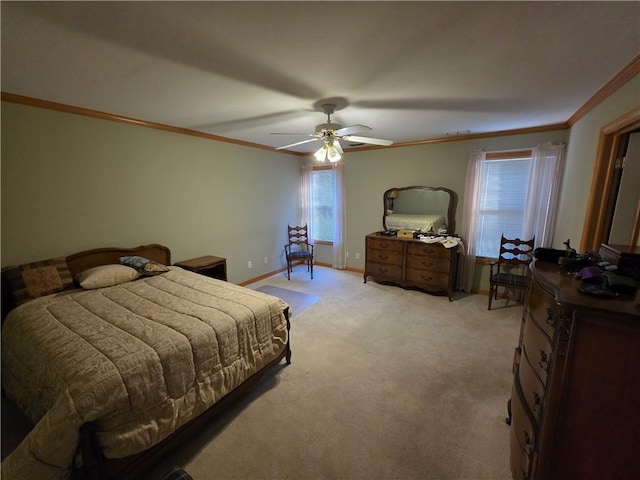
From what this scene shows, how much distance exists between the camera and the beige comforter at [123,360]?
1242 millimetres

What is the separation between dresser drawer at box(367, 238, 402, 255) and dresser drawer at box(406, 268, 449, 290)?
0.38 m

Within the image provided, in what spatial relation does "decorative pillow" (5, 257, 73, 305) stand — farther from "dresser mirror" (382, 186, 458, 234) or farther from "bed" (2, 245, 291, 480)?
"dresser mirror" (382, 186, 458, 234)

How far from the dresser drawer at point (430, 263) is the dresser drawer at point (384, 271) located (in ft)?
0.72

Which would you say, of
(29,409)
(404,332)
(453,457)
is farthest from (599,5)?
(29,409)

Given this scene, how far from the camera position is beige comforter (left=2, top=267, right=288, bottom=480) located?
4.08 ft

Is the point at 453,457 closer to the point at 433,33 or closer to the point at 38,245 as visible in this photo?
the point at 433,33

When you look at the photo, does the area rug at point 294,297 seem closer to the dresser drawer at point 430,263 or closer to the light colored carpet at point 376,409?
the light colored carpet at point 376,409

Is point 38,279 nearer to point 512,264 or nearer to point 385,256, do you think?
point 385,256

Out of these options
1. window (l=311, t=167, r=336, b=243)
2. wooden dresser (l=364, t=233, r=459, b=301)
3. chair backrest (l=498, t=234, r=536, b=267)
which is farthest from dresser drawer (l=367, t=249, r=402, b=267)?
chair backrest (l=498, t=234, r=536, b=267)

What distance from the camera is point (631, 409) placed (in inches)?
39.9

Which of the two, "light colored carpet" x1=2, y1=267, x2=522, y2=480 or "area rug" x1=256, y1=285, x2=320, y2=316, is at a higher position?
"area rug" x1=256, y1=285, x2=320, y2=316

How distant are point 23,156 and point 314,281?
12.4 ft

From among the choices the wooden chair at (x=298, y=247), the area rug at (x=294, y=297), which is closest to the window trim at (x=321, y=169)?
the wooden chair at (x=298, y=247)

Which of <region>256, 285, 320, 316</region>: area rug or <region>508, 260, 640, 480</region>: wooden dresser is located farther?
<region>256, 285, 320, 316</region>: area rug
